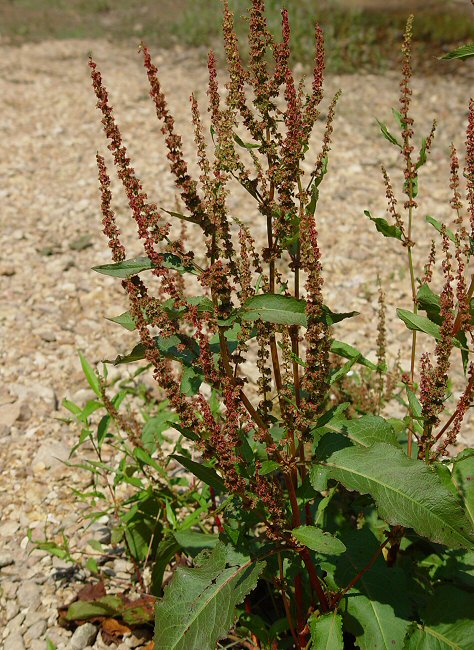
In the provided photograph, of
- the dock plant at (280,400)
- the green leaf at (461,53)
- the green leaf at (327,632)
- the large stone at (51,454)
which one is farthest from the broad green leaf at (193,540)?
the green leaf at (461,53)

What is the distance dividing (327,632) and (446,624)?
49 cm

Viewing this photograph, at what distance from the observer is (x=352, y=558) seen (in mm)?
2635

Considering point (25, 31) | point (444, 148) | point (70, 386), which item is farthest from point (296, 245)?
point (25, 31)

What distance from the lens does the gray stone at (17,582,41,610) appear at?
3.19 m

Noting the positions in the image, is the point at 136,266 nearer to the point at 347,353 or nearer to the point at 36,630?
the point at 347,353

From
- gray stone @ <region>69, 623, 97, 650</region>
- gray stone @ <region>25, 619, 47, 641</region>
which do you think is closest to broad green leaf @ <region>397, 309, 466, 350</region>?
gray stone @ <region>69, 623, 97, 650</region>

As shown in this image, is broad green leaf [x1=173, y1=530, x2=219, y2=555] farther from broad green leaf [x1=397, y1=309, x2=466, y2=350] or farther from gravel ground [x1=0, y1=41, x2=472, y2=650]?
broad green leaf [x1=397, y1=309, x2=466, y2=350]

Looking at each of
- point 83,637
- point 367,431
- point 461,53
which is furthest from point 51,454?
point 461,53

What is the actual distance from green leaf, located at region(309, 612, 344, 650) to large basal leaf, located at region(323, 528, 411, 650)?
0.16 metres

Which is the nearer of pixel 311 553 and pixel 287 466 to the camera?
pixel 287 466

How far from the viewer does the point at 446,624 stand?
2.46 m

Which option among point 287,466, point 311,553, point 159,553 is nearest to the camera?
point 287,466

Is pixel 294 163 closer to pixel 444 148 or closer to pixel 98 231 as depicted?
pixel 98 231

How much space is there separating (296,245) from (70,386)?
110 inches
